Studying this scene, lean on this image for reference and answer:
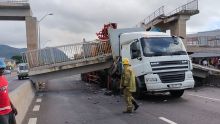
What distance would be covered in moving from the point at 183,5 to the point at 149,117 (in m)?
34.4

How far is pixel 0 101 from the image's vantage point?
6.95 meters

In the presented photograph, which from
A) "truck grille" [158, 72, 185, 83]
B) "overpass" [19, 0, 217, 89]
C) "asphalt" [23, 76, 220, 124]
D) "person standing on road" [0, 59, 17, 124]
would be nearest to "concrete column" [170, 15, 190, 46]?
"overpass" [19, 0, 217, 89]

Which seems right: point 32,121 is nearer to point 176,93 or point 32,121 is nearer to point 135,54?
point 135,54

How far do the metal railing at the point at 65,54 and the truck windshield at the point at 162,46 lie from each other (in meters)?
8.12

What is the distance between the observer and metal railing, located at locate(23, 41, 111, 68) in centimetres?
2588

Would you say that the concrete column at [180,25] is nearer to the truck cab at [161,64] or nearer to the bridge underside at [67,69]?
the bridge underside at [67,69]

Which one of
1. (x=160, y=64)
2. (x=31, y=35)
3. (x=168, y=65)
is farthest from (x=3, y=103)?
(x=31, y=35)

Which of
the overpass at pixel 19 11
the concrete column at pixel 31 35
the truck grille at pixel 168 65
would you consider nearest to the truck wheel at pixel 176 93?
the truck grille at pixel 168 65

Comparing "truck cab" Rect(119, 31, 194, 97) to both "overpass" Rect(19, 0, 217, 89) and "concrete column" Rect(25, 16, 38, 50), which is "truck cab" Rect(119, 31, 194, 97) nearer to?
"overpass" Rect(19, 0, 217, 89)

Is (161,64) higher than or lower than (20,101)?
higher

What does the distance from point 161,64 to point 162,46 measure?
38.4 inches

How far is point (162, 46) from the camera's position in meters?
17.6

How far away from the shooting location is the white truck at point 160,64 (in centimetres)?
1678

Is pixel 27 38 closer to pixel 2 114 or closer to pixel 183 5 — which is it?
pixel 183 5
